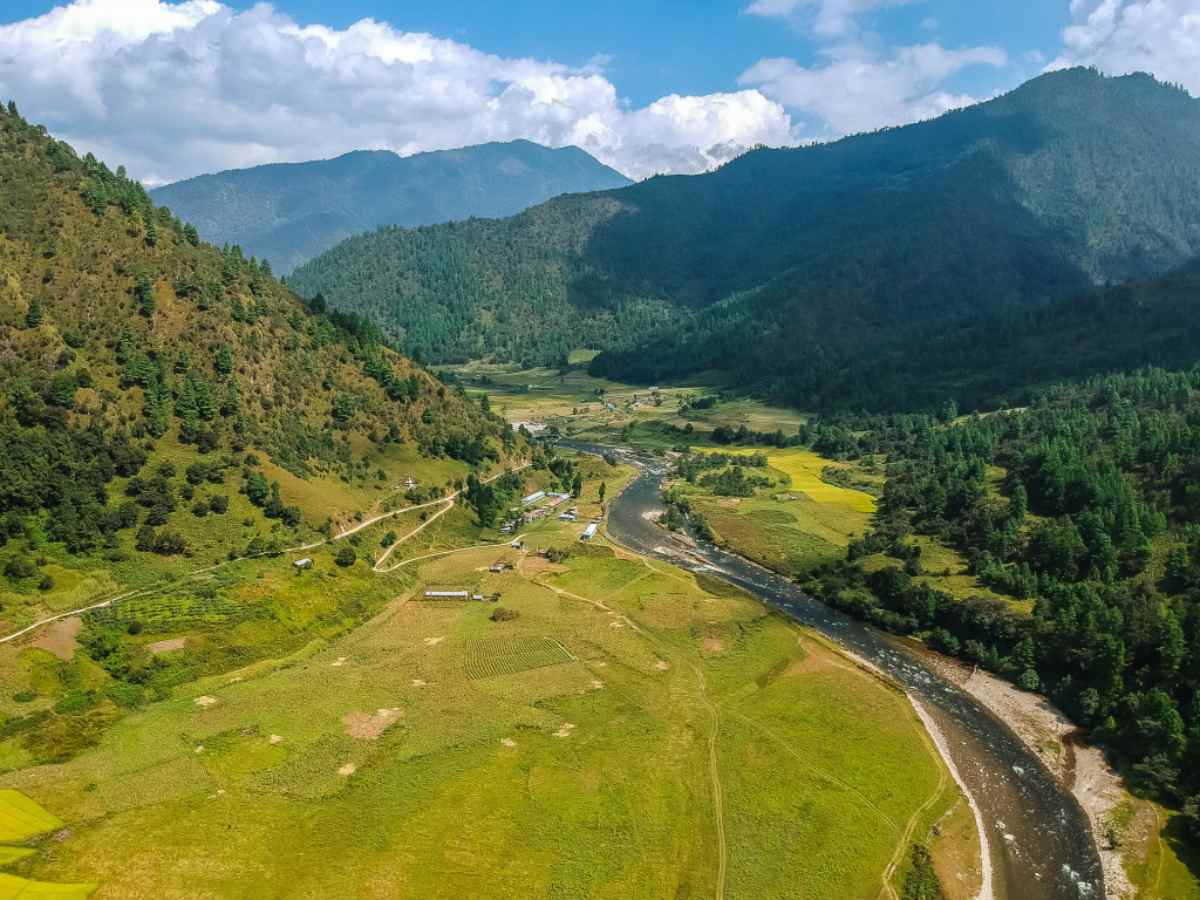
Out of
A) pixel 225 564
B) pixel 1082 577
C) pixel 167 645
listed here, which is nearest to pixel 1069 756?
pixel 1082 577

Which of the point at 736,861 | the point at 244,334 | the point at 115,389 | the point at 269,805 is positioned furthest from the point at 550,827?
the point at 244,334

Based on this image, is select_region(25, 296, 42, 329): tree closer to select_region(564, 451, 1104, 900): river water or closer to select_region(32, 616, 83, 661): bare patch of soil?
select_region(32, 616, 83, 661): bare patch of soil

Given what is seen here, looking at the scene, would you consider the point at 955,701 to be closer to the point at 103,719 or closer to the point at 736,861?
the point at 736,861

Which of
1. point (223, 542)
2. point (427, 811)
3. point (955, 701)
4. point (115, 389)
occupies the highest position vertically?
point (115, 389)

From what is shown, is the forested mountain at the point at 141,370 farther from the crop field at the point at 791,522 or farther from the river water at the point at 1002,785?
the river water at the point at 1002,785

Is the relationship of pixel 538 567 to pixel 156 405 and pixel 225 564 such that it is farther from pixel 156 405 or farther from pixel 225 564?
pixel 156 405

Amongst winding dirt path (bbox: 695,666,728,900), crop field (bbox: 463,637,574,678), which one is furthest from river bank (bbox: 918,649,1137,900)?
crop field (bbox: 463,637,574,678)
